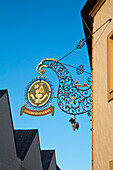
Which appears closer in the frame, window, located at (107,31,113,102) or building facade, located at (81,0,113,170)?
building facade, located at (81,0,113,170)

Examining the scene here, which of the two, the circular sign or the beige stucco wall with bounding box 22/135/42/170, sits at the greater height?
the circular sign

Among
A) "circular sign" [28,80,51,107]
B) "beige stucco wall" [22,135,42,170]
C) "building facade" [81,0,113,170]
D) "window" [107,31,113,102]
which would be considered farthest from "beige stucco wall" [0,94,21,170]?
"window" [107,31,113,102]

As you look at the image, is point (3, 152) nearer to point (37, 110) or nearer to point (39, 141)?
point (39, 141)

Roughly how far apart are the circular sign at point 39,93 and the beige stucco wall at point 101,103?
1.48 metres

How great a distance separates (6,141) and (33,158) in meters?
7.42

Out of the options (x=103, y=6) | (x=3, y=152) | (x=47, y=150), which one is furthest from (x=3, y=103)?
(x=47, y=150)

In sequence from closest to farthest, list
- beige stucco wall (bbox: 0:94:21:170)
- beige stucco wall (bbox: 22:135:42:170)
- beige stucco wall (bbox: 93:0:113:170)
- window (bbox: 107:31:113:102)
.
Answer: beige stucco wall (bbox: 93:0:113:170), window (bbox: 107:31:113:102), beige stucco wall (bbox: 0:94:21:170), beige stucco wall (bbox: 22:135:42:170)

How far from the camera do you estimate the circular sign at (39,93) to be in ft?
29.4

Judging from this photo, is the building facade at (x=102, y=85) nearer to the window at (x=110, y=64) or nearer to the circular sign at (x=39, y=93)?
the window at (x=110, y=64)

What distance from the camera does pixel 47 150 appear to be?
3644 cm

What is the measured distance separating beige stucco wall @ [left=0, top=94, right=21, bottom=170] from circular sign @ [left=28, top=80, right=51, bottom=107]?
36.7 ft

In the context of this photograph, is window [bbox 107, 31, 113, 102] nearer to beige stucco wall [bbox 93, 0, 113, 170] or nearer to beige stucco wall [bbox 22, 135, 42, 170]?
beige stucco wall [bbox 93, 0, 113, 170]

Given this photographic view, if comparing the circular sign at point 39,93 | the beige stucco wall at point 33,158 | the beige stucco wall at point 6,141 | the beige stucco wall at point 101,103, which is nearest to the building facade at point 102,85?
the beige stucco wall at point 101,103

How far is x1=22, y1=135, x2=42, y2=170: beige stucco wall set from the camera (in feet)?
82.1
